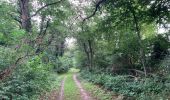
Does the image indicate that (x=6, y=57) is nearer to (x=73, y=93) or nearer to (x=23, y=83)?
(x=23, y=83)

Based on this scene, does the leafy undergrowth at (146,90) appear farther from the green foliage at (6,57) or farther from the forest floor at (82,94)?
the green foliage at (6,57)

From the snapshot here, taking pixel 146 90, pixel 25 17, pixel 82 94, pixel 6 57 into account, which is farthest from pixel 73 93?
pixel 6 57

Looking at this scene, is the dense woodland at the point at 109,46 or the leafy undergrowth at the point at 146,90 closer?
the leafy undergrowth at the point at 146,90

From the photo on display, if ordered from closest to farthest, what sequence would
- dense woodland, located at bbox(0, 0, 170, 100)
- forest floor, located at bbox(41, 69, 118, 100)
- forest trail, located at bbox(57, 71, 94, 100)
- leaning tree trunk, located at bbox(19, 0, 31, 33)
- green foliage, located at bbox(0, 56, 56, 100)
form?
green foliage, located at bbox(0, 56, 56, 100), dense woodland, located at bbox(0, 0, 170, 100), forest floor, located at bbox(41, 69, 118, 100), forest trail, located at bbox(57, 71, 94, 100), leaning tree trunk, located at bbox(19, 0, 31, 33)

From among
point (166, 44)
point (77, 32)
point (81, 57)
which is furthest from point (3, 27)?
point (81, 57)

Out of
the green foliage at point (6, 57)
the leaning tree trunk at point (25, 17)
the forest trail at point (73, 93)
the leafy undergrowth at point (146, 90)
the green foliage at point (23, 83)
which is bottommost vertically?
the forest trail at point (73, 93)

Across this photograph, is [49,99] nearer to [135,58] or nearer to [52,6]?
[52,6]

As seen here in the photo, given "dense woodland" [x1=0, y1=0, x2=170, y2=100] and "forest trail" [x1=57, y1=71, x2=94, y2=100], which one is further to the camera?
"forest trail" [x1=57, y1=71, x2=94, y2=100]

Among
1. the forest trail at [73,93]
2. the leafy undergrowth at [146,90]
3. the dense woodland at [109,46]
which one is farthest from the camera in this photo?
the forest trail at [73,93]

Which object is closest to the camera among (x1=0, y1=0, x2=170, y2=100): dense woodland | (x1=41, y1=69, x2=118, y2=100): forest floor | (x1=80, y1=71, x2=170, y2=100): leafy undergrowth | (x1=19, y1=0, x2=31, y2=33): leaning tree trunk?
(x1=80, y1=71, x2=170, y2=100): leafy undergrowth

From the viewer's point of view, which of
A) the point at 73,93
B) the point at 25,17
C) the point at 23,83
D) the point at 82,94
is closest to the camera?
the point at 23,83

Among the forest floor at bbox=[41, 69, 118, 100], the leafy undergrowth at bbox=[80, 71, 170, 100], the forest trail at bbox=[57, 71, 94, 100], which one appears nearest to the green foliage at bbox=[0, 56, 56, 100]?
the forest floor at bbox=[41, 69, 118, 100]

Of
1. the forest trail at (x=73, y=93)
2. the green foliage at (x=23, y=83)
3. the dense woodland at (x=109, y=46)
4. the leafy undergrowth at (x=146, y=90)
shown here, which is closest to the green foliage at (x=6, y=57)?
the dense woodland at (x=109, y=46)

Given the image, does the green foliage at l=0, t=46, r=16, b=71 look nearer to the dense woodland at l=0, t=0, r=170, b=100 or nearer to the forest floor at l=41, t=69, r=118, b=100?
the dense woodland at l=0, t=0, r=170, b=100
